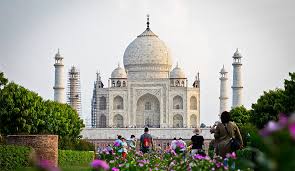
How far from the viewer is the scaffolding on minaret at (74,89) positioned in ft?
237

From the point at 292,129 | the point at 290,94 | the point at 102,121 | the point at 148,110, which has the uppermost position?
the point at 148,110

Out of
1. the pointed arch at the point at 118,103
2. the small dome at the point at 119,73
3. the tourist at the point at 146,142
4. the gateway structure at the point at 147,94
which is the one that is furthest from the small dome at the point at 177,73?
the tourist at the point at 146,142

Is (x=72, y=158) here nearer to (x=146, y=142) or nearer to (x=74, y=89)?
(x=146, y=142)

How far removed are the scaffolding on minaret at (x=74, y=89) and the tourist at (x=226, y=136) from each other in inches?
2436

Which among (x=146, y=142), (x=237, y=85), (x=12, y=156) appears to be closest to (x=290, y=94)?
(x=146, y=142)

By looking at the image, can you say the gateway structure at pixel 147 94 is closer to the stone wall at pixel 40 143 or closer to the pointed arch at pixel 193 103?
the pointed arch at pixel 193 103

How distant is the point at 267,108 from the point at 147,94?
37902 mm

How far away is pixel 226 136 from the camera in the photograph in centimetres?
A: 1046

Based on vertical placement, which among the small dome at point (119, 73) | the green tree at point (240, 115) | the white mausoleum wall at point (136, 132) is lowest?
the white mausoleum wall at point (136, 132)

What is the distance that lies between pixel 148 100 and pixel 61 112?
29653 mm

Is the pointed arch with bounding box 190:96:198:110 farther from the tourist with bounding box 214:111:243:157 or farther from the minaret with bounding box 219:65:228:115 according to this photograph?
the tourist with bounding box 214:111:243:157

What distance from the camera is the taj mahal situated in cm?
7031

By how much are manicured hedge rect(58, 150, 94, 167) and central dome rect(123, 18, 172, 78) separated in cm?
3967

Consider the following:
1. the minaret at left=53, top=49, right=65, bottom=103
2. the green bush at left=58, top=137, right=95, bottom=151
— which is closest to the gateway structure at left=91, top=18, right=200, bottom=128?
the minaret at left=53, top=49, right=65, bottom=103
